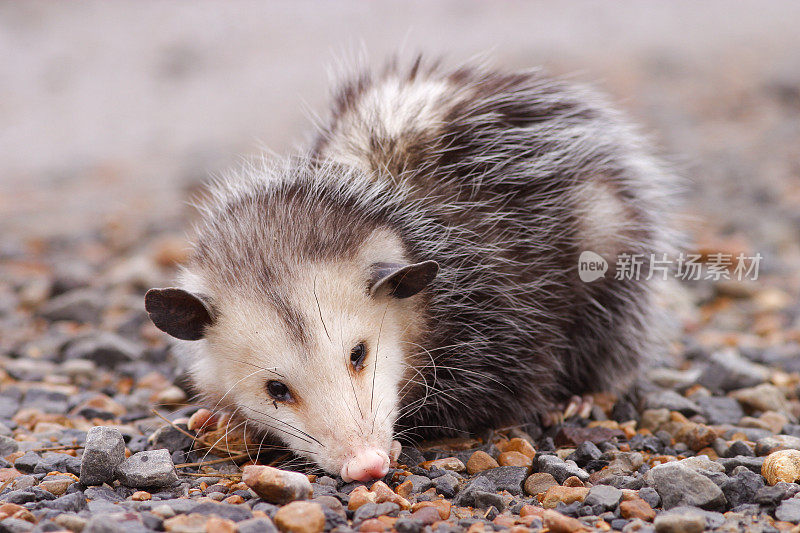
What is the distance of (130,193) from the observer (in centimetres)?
629

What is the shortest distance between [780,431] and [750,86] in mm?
5999

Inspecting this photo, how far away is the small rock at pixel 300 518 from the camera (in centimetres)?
177

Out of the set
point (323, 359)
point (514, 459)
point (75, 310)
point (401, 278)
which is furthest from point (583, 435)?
point (75, 310)

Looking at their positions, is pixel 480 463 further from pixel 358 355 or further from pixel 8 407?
pixel 8 407

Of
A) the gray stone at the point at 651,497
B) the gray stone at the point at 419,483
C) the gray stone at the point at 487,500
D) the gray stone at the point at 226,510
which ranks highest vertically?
the gray stone at the point at 651,497

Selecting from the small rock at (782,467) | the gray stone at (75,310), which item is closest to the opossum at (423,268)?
the small rock at (782,467)

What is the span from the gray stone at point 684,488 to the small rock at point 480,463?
0.44 meters

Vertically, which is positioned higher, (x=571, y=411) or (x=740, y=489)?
(x=571, y=411)

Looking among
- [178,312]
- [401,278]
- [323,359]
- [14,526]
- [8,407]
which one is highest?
[401,278]

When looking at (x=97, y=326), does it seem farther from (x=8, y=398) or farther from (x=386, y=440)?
(x=386, y=440)

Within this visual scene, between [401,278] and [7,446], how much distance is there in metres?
1.29

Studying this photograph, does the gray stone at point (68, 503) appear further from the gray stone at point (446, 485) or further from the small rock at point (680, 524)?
the small rock at point (680, 524)

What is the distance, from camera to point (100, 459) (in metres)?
2.10

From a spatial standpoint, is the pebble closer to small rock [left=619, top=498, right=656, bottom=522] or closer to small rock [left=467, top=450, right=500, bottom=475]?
small rock [left=467, top=450, right=500, bottom=475]
